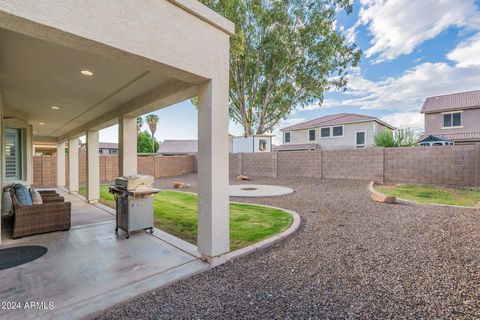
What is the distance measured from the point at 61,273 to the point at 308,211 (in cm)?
585

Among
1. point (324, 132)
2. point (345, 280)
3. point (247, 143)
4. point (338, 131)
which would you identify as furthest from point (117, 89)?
point (324, 132)

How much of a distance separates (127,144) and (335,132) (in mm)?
21812

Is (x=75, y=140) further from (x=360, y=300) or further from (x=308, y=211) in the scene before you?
(x=360, y=300)

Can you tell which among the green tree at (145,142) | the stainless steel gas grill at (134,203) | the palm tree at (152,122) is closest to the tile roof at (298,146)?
the stainless steel gas grill at (134,203)

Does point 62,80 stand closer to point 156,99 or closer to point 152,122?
point 156,99

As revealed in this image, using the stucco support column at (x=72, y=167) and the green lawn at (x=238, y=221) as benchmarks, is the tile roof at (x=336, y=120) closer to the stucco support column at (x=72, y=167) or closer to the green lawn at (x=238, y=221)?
the green lawn at (x=238, y=221)

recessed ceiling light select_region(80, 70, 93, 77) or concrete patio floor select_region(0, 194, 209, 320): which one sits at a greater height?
recessed ceiling light select_region(80, 70, 93, 77)

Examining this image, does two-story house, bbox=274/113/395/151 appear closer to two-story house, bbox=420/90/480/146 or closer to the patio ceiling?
two-story house, bbox=420/90/480/146

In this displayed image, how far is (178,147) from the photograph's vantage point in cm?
4134

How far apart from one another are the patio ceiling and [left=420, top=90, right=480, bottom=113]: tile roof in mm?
23449

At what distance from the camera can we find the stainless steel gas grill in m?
4.73

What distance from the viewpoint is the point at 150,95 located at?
15.8 feet

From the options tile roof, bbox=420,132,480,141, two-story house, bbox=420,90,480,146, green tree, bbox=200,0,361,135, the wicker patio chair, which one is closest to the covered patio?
the wicker patio chair

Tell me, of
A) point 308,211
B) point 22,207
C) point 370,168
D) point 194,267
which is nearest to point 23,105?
point 22,207
